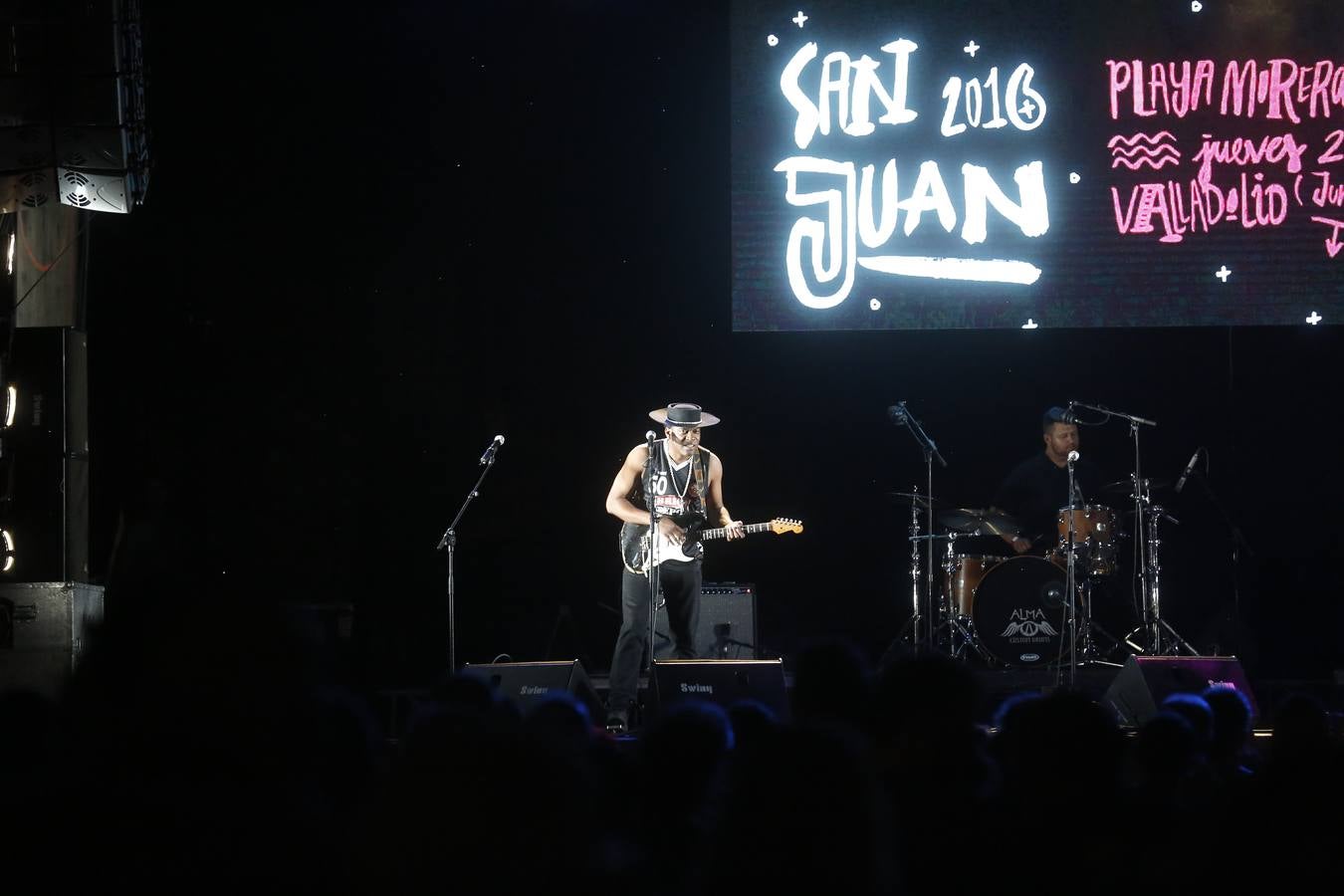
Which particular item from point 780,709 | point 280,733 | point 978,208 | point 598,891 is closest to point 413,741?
point 280,733

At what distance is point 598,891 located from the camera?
1.51m

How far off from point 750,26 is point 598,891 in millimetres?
9359

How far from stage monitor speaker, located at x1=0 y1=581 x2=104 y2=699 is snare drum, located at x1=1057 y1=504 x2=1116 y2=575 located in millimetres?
6187

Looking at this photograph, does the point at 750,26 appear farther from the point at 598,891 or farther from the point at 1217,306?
the point at 598,891

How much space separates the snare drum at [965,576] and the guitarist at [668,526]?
213cm

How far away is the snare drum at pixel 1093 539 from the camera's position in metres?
9.71

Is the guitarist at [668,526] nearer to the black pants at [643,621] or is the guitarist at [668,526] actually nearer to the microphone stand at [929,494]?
the black pants at [643,621]

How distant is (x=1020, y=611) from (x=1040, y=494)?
2.87ft

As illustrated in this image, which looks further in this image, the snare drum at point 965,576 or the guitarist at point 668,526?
the snare drum at point 965,576

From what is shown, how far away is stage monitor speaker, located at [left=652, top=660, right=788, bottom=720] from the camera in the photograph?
22.9 feet

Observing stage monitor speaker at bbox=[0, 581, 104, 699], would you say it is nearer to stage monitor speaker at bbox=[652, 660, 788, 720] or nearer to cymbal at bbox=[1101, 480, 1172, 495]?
stage monitor speaker at bbox=[652, 660, 788, 720]

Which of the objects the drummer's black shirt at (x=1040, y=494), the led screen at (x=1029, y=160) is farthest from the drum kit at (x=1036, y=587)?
the led screen at (x=1029, y=160)

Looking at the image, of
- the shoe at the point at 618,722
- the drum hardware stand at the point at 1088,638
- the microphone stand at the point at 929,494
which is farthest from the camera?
the microphone stand at the point at 929,494

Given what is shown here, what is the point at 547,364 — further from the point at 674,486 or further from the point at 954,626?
the point at 954,626
